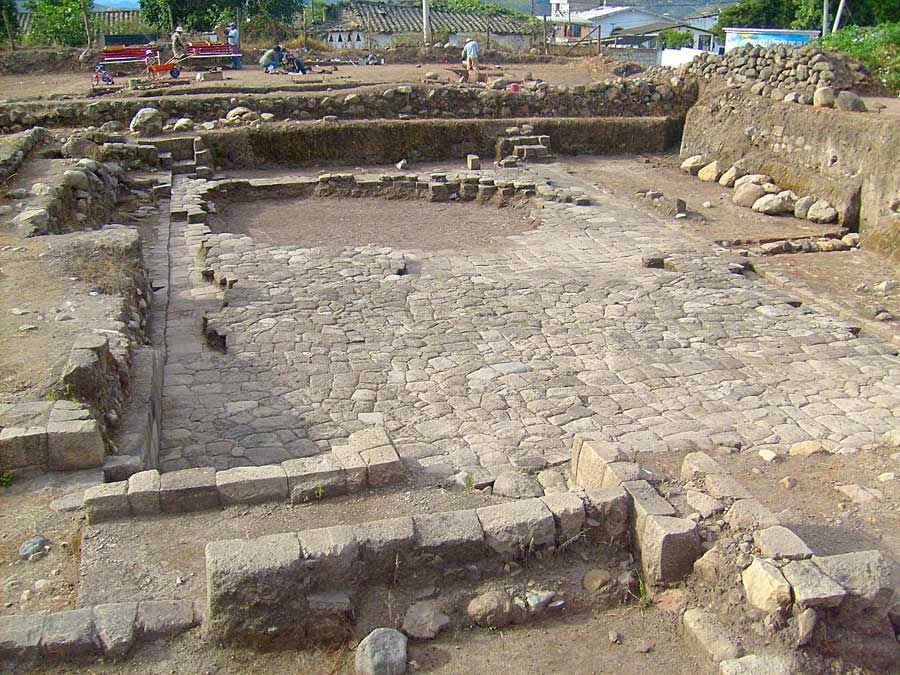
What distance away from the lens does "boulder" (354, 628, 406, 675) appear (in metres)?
3.33

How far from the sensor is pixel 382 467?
4684mm

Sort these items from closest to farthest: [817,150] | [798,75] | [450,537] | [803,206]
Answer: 1. [450,537]
2. [803,206]
3. [817,150]
4. [798,75]

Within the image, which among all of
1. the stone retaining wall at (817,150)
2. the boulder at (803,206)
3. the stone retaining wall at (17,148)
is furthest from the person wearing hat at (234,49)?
the boulder at (803,206)

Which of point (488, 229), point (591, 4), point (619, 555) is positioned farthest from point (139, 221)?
point (591, 4)

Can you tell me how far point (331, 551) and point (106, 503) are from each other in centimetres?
141

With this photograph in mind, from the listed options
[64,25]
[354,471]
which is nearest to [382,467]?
[354,471]

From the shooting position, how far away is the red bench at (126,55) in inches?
1088

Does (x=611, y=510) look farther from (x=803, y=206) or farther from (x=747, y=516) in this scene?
(x=803, y=206)

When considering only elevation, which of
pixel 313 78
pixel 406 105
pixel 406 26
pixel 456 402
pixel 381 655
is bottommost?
pixel 456 402

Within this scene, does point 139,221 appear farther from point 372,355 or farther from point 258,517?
point 258,517

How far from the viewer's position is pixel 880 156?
11.6 m

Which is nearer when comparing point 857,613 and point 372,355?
point 857,613

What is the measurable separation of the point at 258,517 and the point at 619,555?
1930mm

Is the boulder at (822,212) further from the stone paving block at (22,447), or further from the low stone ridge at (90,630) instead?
the low stone ridge at (90,630)
